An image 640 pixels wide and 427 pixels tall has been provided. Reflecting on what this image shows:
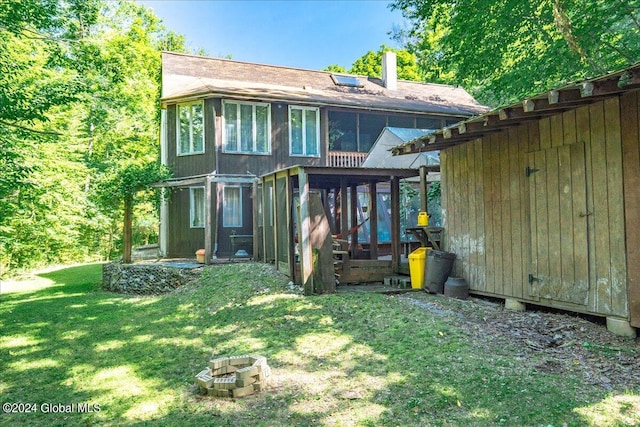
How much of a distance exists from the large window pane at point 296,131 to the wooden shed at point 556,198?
7.28m

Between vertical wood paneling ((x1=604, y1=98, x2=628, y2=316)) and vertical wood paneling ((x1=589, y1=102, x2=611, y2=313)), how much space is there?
50 millimetres

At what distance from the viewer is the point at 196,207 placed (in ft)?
45.7

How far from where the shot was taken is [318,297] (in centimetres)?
720

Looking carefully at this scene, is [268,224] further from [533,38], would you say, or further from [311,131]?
[533,38]

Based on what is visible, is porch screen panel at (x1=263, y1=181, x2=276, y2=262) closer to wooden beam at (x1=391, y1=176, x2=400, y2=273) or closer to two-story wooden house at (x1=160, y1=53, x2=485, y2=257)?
two-story wooden house at (x1=160, y1=53, x2=485, y2=257)

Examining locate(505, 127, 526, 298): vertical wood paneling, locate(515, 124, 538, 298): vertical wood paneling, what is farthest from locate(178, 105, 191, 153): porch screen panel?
locate(515, 124, 538, 298): vertical wood paneling

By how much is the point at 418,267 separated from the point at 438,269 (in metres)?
0.51

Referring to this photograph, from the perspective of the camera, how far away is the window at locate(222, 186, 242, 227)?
13492mm

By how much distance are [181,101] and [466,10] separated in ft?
29.1

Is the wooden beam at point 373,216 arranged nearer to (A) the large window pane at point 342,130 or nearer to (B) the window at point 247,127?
(B) the window at point 247,127

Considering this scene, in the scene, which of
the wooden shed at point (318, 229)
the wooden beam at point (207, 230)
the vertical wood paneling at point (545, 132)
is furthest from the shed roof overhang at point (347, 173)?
the wooden beam at point (207, 230)

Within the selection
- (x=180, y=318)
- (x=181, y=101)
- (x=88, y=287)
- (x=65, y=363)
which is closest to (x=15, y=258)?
(x=88, y=287)

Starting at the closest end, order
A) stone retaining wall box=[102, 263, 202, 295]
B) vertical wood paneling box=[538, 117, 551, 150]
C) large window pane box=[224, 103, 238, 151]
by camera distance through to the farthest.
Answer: vertical wood paneling box=[538, 117, 551, 150] → stone retaining wall box=[102, 263, 202, 295] → large window pane box=[224, 103, 238, 151]

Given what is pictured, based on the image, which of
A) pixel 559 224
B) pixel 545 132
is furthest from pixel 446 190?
pixel 559 224
